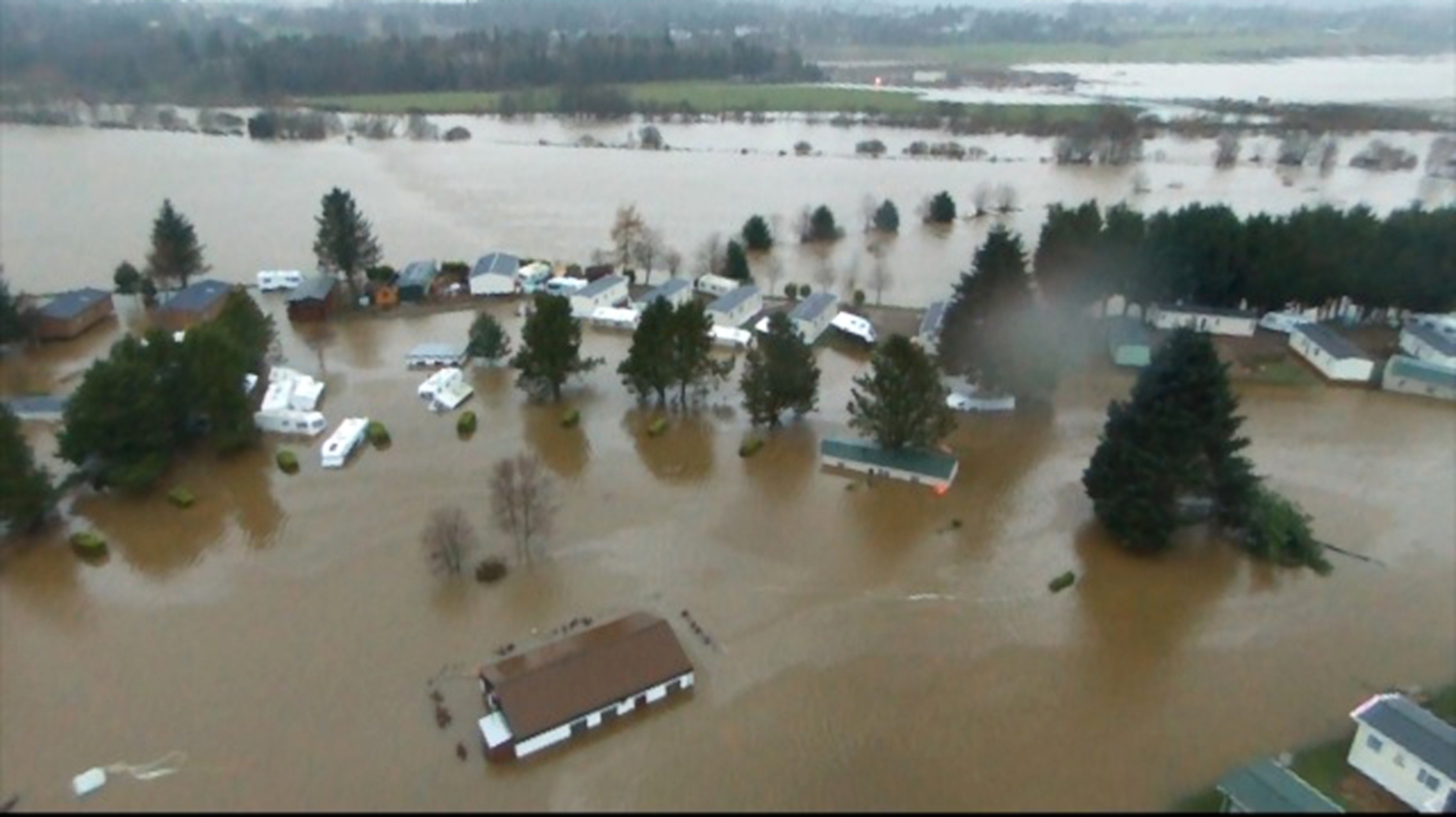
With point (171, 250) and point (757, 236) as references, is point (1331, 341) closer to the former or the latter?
point (757, 236)

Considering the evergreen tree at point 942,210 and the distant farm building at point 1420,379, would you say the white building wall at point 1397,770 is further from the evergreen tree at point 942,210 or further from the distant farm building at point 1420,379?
the evergreen tree at point 942,210

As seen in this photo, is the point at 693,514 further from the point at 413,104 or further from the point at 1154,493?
the point at 413,104

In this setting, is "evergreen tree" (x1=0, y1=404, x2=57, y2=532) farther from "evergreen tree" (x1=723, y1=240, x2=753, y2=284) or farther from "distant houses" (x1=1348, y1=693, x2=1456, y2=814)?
"distant houses" (x1=1348, y1=693, x2=1456, y2=814)

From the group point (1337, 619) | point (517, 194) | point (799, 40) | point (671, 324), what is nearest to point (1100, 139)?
point (517, 194)

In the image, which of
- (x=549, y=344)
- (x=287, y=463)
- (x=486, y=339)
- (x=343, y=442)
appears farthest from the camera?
(x=486, y=339)

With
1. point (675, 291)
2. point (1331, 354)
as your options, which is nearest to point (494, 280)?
point (675, 291)

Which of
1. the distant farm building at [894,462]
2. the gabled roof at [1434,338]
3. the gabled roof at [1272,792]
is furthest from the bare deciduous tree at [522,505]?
the gabled roof at [1434,338]

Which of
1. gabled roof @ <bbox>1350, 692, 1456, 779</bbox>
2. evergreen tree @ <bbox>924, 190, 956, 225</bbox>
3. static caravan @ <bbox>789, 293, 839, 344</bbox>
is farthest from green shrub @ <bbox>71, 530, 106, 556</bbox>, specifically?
evergreen tree @ <bbox>924, 190, 956, 225</bbox>
